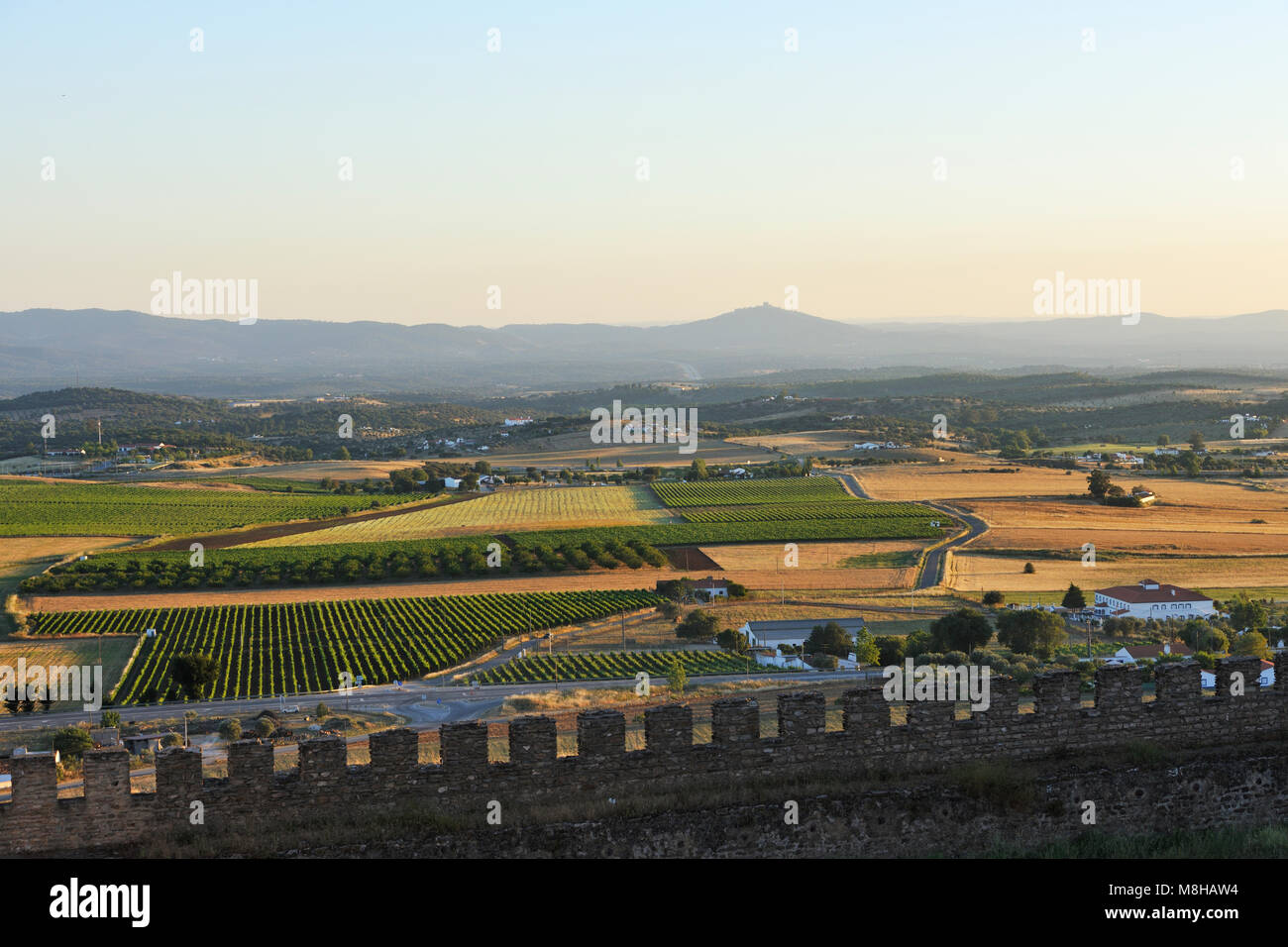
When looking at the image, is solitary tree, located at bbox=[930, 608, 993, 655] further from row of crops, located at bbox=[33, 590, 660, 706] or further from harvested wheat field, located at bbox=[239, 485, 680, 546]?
harvested wheat field, located at bbox=[239, 485, 680, 546]

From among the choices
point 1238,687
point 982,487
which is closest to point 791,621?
point 1238,687

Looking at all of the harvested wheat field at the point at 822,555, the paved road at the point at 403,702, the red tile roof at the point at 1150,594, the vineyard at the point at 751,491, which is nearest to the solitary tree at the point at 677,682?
the paved road at the point at 403,702

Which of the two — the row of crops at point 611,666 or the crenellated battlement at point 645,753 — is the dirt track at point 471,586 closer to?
the row of crops at point 611,666

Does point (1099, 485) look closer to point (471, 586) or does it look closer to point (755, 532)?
point (755, 532)

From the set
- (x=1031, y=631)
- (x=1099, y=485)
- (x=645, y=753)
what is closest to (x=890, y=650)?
(x=1031, y=631)

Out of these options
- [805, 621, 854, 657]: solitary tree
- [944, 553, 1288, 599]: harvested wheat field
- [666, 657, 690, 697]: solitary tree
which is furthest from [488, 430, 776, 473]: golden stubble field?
[666, 657, 690, 697]: solitary tree
